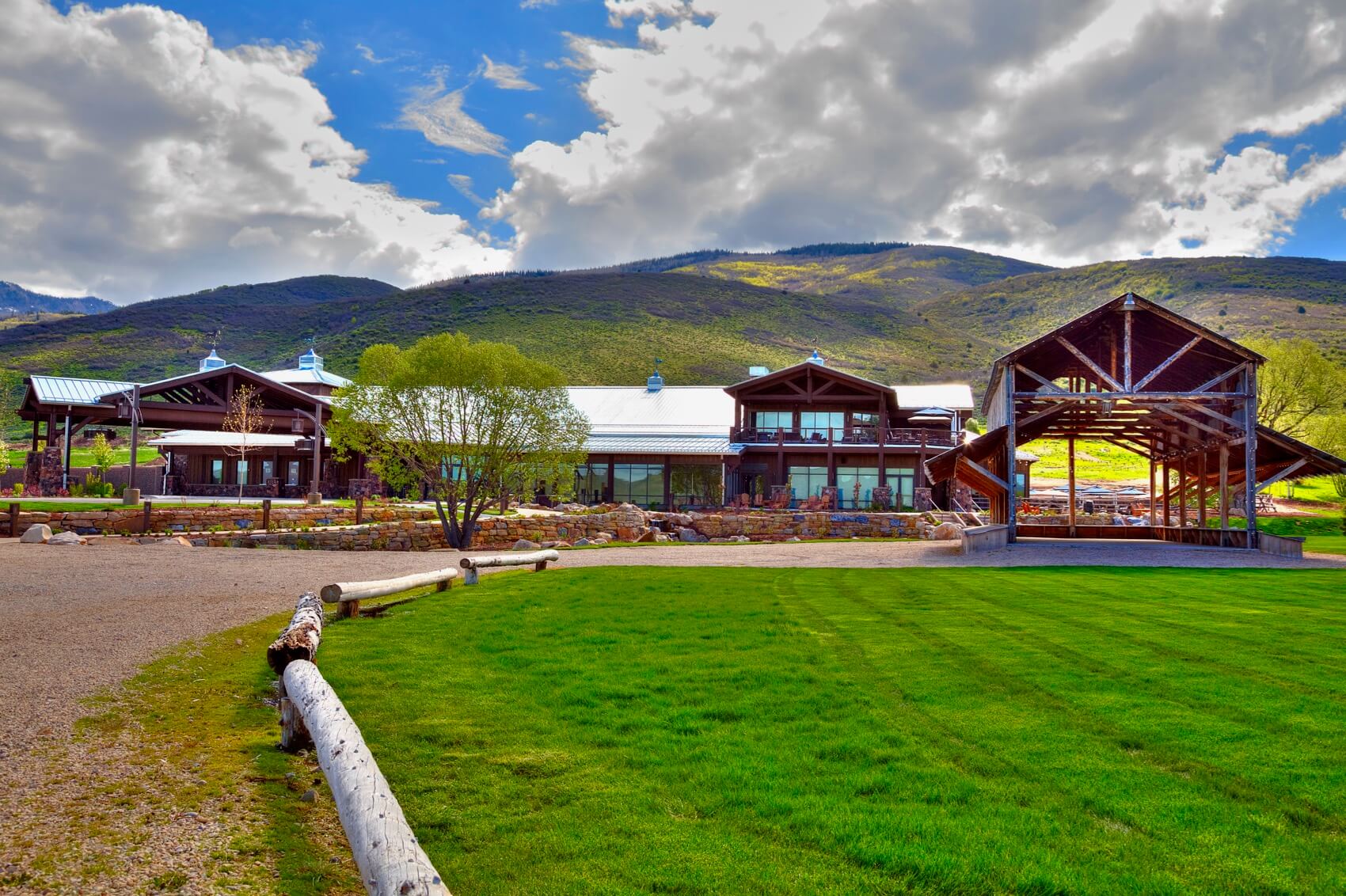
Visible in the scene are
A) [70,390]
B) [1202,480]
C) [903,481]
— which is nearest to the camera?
[1202,480]

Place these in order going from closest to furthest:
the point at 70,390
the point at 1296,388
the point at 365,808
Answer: the point at 365,808
the point at 70,390
the point at 1296,388

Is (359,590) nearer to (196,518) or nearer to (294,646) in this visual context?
(294,646)

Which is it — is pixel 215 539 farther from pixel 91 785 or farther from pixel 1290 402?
pixel 1290 402

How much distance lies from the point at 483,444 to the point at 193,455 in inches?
1022

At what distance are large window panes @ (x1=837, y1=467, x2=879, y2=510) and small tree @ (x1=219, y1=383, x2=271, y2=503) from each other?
24.6m

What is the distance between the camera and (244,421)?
3388 centimetres

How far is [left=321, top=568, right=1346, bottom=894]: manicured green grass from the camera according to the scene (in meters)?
3.87

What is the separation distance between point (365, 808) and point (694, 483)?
1443 inches

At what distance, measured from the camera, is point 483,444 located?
82.0 ft

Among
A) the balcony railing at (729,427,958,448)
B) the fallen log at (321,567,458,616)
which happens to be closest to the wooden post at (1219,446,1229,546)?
the balcony railing at (729,427,958,448)

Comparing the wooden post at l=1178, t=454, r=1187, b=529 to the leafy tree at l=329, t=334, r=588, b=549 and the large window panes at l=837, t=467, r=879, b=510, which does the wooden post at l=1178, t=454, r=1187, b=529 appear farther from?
the leafy tree at l=329, t=334, r=588, b=549

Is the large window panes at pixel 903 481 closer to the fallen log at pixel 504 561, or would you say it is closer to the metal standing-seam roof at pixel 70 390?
the fallen log at pixel 504 561

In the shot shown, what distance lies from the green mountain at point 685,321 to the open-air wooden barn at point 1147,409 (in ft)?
177

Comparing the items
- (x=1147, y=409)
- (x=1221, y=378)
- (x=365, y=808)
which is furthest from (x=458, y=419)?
(x=365, y=808)
